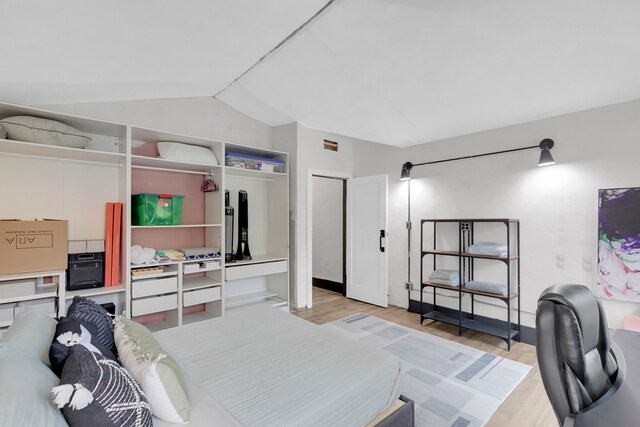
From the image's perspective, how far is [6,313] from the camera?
223 cm

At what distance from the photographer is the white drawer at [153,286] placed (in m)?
2.79

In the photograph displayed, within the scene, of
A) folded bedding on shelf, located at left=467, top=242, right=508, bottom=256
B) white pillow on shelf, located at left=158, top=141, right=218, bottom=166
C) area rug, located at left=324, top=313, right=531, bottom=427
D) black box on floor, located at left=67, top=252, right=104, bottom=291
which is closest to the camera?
area rug, located at left=324, top=313, right=531, bottom=427

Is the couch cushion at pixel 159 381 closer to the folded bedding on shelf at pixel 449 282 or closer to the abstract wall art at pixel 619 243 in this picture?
the folded bedding on shelf at pixel 449 282

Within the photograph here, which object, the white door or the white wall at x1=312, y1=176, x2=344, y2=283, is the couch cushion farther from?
the white wall at x1=312, y1=176, x2=344, y2=283

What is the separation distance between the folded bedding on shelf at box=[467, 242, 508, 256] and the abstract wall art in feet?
2.48

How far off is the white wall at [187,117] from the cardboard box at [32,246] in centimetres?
110

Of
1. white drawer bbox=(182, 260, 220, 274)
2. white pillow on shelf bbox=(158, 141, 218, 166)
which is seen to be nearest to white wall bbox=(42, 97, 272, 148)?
white pillow on shelf bbox=(158, 141, 218, 166)

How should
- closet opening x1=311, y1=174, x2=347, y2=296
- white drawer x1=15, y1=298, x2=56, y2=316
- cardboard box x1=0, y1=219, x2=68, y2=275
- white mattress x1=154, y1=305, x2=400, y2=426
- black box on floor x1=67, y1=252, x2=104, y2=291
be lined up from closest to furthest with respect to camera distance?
white mattress x1=154, y1=305, x2=400, y2=426 < cardboard box x1=0, y1=219, x2=68, y2=275 < white drawer x1=15, y1=298, x2=56, y2=316 < black box on floor x1=67, y1=252, x2=104, y2=291 < closet opening x1=311, y1=174, x2=347, y2=296

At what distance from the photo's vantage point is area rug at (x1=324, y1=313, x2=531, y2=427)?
2.07 metres

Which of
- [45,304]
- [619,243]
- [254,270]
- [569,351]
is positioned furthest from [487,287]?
[45,304]

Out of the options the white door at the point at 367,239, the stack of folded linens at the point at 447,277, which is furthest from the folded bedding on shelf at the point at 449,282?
the white door at the point at 367,239

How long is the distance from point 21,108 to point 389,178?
3.94m

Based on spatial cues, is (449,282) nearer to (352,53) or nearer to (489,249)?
(489,249)

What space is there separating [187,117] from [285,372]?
3040mm
